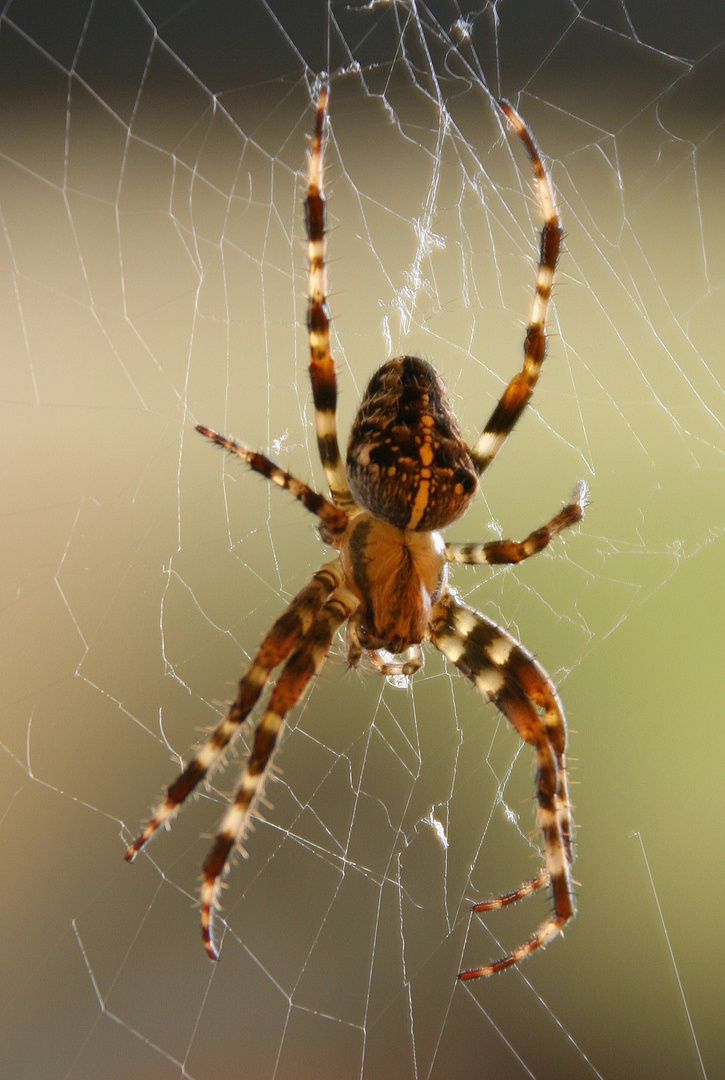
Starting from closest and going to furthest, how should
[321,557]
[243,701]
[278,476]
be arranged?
[278,476], [243,701], [321,557]

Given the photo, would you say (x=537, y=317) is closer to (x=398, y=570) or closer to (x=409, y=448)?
(x=409, y=448)

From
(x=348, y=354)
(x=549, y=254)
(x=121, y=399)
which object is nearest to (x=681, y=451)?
(x=348, y=354)

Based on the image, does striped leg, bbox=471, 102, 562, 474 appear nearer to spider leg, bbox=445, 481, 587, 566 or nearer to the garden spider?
the garden spider

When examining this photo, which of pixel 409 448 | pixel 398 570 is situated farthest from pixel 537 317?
pixel 398 570

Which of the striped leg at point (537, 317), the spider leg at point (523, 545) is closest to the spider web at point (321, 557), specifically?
the striped leg at point (537, 317)

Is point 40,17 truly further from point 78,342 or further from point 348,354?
point 348,354
